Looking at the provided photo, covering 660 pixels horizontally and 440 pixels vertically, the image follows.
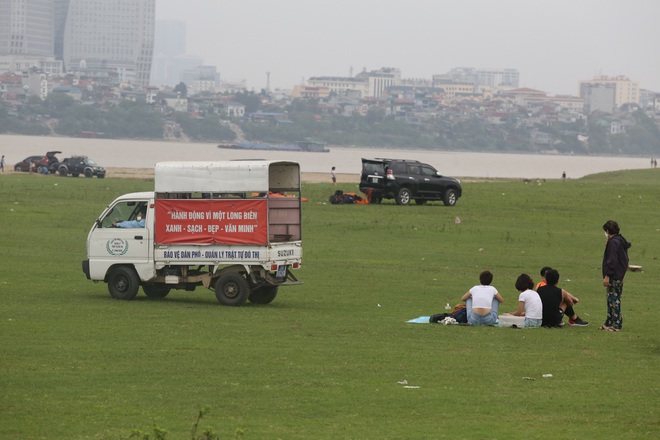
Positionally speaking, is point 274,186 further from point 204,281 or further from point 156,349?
point 156,349

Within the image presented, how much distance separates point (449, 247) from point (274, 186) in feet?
42.4

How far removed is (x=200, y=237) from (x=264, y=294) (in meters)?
1.70

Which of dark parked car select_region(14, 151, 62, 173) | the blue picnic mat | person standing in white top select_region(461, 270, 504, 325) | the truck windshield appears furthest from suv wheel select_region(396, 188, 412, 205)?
dark parked car select_region(14, 151, 62, 173)

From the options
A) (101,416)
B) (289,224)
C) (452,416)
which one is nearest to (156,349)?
(101,416)

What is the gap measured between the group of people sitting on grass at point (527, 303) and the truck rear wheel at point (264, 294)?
431 centimetres

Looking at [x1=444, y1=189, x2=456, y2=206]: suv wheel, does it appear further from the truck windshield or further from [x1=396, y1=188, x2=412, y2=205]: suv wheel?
the truck windshield

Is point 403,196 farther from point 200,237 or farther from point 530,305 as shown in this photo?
point 530,305

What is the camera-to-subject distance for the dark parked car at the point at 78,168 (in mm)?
77562

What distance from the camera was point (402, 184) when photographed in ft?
169

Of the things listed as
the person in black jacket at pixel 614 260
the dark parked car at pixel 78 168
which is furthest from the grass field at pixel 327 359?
the dark parked car at pixel 78 168

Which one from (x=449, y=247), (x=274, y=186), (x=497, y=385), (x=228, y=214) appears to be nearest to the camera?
(x=497, y=385)

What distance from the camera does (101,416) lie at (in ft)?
41.4

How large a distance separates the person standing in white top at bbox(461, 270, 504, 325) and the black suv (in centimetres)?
3174

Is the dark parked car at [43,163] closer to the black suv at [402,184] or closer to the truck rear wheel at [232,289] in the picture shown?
the black suv at [402,184]
